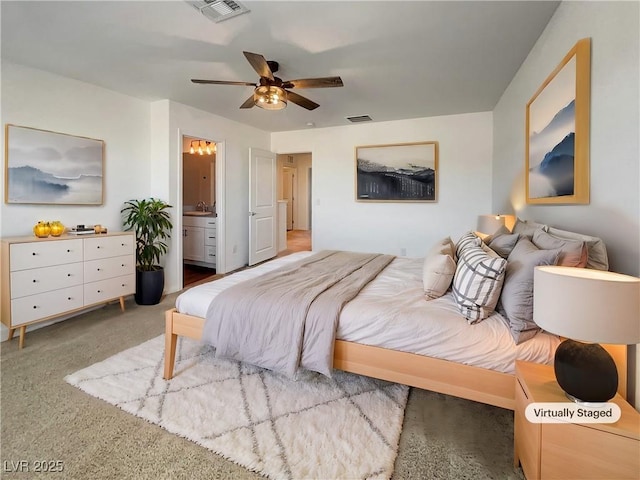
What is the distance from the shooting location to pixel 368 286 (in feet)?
7.13

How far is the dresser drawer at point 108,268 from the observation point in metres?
3.03

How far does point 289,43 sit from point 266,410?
2.64 metres

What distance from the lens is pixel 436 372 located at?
1529mm

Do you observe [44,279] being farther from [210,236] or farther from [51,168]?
[210,236]

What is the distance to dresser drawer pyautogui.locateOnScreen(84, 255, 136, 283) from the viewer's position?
119 inches

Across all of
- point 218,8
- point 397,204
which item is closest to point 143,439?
point 218,8

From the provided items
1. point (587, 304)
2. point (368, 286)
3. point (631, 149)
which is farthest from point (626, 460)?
point (368, 286)

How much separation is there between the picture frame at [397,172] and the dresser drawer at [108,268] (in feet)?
11.3

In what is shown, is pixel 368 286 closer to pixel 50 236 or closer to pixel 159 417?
pixel 159 417

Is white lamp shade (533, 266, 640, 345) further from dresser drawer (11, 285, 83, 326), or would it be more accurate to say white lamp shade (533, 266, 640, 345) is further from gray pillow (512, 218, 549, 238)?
dresser drawer (11, 285, 83, 326)

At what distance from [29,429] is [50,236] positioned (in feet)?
6.08

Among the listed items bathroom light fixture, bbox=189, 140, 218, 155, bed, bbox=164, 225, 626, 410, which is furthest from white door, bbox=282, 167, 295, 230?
bed, bbox=164, 225, 626, 410

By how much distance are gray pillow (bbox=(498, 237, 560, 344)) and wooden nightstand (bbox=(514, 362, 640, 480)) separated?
250 millimetres

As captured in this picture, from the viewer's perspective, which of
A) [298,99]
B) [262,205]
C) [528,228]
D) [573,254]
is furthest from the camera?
[262,205]
